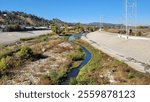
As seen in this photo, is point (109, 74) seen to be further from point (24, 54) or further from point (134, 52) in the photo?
point (134, 52)

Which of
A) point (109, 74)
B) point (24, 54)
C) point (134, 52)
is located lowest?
point (134, 52)

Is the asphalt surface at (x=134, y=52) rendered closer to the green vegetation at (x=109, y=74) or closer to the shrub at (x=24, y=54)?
the green vegetation at (x=109, y=74)

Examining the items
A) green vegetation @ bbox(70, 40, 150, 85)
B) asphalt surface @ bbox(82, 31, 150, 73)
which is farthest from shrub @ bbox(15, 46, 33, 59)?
asphalt surface @ bbox(82, 31, 150, 73)

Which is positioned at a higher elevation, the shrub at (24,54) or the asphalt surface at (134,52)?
the shrub at (24,54)

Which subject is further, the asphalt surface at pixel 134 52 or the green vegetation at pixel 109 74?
the asphalt surface at pixel 134 52

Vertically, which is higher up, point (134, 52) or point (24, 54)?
point (24, 54)

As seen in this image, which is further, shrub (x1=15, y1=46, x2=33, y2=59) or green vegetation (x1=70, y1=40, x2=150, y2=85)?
shrub (x1=15, y1=46, x2=33, y2=59)

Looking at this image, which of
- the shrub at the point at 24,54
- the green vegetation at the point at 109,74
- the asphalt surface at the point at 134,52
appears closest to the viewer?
the green vegetation at the point at 109,74

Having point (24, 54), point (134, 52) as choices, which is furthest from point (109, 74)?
point (134, 52)

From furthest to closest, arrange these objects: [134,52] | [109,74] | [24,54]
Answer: [134,52], [24,54], [109,74]

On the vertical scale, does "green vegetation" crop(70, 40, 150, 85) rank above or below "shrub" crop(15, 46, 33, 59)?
below

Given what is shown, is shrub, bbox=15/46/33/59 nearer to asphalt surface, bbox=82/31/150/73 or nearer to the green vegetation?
the green vegetation

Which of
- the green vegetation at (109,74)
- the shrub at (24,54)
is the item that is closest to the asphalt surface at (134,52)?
the green vegetation at (109,74)

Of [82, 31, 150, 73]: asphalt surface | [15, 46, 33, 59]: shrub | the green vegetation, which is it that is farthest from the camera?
[15, 46, 33, 59]: shrub
